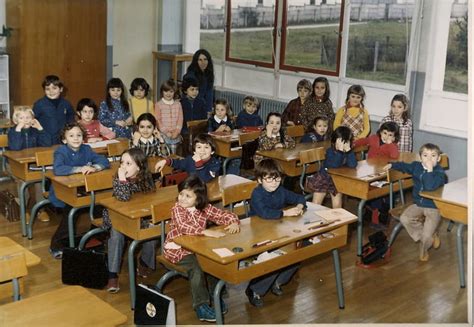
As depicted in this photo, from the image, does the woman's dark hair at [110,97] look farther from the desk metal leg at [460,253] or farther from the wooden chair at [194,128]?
the desk metal leg at [460,253]

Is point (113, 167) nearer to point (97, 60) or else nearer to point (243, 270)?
point (243, 270)

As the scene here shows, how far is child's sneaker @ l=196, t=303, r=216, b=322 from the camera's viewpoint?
371cm

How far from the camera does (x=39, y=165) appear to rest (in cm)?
468

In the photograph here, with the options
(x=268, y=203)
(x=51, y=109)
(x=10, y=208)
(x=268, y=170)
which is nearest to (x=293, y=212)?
(x=268, y=203)

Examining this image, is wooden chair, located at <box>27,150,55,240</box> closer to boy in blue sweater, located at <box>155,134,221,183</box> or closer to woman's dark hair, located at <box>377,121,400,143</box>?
boy in blue sweater, located at <box>155,134,221,183</box>

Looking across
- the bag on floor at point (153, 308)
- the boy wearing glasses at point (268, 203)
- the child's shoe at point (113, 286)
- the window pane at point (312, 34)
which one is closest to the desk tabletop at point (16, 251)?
the bag on floor at point (153, 308)

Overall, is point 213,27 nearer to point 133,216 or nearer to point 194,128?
point 194,128

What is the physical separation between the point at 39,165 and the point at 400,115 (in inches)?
121

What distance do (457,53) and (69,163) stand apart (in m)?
2.63

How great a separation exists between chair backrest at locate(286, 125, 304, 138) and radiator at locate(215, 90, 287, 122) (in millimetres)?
1543

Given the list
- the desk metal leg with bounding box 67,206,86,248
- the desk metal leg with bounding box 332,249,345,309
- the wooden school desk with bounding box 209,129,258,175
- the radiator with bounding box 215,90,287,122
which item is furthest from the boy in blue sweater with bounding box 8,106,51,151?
the radiator with bounding box 215,90,287,122

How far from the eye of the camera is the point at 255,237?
11.4ft

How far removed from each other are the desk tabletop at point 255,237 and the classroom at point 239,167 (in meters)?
0.01

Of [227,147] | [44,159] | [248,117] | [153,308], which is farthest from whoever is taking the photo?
[248,117]
